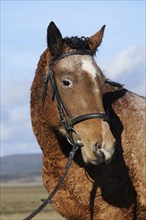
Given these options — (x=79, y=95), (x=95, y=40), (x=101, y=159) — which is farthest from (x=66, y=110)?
(x=95, y=40)

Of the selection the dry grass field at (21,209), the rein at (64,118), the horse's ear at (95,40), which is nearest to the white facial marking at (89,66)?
the rein at (64,118)

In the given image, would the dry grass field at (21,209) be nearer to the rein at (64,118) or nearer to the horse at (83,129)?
the horse at (83,129)

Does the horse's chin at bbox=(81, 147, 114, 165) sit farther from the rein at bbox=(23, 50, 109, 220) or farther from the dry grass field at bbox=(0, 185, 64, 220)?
the dry grass field at bbox=(0, 185, 64, 220)

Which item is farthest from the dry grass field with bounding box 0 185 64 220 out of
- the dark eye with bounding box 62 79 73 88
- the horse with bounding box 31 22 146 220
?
the dark eye with bounding box 62 79 73 88

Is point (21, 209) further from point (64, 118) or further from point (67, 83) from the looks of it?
point (67, 83)

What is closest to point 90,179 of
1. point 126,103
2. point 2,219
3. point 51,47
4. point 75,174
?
point 75,174

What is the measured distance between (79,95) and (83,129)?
482 millimetres

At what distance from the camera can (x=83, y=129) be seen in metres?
7.80

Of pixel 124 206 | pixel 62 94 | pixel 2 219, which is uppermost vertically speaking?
pixel 62 94

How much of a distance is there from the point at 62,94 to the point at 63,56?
0.56m

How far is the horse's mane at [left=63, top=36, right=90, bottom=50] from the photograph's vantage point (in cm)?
844

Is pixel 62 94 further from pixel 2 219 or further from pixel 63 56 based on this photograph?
pixel 2 219

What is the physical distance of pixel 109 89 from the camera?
9.24 metres

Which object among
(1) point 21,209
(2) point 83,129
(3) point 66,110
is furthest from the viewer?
(1) point 21,209
